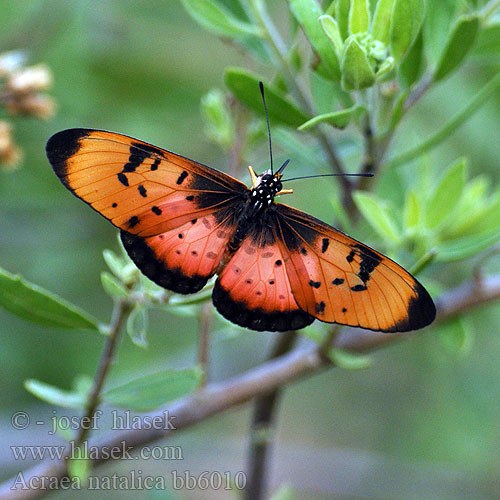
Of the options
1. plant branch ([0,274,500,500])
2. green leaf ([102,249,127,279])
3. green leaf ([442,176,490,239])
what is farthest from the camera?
green leaf ([442,176,490,239])

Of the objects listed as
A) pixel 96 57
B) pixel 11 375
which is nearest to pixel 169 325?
pixel 11 375

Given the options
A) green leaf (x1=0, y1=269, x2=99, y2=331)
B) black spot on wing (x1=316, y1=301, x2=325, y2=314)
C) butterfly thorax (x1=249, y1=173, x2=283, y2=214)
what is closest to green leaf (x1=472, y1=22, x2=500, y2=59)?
butterfly thorax (x1=249, y1=173, x2=283, y2=214)

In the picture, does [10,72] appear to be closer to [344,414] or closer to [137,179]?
[137,179]

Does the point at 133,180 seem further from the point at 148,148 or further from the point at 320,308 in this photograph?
the point at 320,308

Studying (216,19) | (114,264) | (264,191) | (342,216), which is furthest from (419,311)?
(216,19)

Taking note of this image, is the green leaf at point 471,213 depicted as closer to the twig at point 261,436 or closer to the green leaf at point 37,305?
the twig at point 261,436

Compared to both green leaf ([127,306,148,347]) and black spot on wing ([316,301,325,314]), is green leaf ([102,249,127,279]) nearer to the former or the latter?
green leaf ([127,306,148,347])
